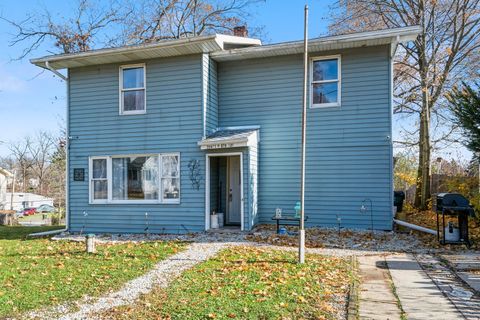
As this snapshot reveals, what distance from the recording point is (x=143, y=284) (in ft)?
18.2

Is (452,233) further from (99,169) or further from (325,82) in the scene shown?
(99,169)

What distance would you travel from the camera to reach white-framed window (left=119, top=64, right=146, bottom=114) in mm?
11273

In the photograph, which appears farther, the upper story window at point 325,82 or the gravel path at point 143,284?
the upper story window at point 325,82

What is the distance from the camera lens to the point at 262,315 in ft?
13.6

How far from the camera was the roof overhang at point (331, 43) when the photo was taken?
9617mm

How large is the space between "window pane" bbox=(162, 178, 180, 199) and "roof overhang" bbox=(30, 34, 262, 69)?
3.68 meters

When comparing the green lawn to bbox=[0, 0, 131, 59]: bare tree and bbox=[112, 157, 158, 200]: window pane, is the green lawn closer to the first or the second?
bbox=[112, 157, 158, 200]: window pane

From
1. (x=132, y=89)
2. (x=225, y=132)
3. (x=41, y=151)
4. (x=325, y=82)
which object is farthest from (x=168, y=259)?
(x=41, y=151)

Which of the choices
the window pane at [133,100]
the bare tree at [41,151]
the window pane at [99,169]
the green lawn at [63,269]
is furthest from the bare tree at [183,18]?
the bare tree at [41,151]

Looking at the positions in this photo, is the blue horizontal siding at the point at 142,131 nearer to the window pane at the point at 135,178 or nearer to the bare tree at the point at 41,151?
the window pane at the point at 135,178

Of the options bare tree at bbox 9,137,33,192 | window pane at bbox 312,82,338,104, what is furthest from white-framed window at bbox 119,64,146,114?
bare tree at bbox 9,137,33,192

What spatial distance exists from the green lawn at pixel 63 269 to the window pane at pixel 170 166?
2417 millimetres

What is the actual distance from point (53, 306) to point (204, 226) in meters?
5.91

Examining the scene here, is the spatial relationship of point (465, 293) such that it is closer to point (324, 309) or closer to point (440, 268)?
point (440, 268)
